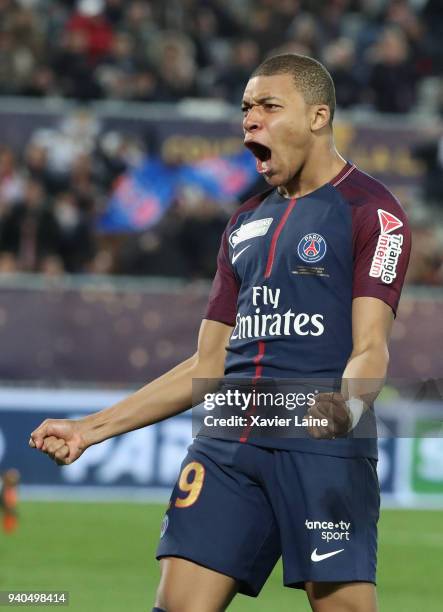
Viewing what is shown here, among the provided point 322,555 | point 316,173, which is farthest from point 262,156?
point 322,555

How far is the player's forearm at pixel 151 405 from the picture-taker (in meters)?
4.23

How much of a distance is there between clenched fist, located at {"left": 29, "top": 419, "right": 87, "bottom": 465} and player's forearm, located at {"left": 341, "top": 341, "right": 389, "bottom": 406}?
842 mm

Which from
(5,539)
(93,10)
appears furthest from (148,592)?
(93,10)

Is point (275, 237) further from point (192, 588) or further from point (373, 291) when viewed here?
point (192, 588)

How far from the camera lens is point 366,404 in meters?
3.85

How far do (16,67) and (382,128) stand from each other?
387 centimetres

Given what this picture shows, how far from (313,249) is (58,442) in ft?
3.07

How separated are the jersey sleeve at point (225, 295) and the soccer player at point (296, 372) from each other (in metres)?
0.15

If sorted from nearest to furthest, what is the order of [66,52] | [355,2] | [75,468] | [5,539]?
[5,539], [75,468], [66,52], [355,2]

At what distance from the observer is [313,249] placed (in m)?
4.09

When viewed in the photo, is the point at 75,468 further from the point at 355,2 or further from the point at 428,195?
the point at 355,2

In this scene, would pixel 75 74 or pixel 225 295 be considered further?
pixel 75 74

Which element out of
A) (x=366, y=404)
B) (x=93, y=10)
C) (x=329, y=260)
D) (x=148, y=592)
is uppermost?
(x=93, y=10)

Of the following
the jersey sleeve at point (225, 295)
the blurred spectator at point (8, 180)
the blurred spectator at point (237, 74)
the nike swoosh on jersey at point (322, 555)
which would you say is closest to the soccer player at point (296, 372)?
the nike swoosh on jersey at point (322, 555)
